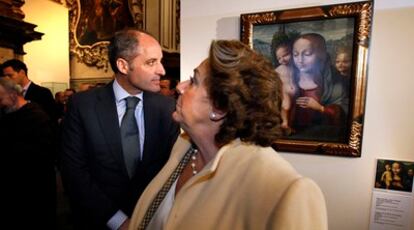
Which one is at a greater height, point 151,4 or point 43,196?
point 151,4

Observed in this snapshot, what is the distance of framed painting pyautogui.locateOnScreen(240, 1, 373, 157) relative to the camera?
1638 mm

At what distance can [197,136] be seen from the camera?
114cm

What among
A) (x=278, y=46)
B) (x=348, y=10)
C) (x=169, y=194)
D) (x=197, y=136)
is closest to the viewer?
(x=197, y=136)

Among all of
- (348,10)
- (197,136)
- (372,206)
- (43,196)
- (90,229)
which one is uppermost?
(348,10)

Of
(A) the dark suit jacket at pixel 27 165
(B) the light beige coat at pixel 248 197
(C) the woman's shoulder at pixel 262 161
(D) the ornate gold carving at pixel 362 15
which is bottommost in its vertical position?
(A) the dark suit jacket at pixel 27 165

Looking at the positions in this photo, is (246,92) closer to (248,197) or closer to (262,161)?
(262,161)

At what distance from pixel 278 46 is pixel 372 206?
114 cm

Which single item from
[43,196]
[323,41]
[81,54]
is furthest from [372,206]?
[81,54]

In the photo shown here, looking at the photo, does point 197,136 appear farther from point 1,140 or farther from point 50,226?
point 50,226

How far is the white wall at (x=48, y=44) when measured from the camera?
6305 mm

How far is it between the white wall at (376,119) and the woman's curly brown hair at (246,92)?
96cm

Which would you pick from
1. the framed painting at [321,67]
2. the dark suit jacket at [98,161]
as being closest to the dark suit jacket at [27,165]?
the dark suit jacket at [98,161]

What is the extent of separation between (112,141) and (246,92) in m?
0.94

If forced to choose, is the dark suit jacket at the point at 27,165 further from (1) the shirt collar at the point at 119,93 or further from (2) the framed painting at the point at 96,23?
(2) the framed painting at the point at 96,23
